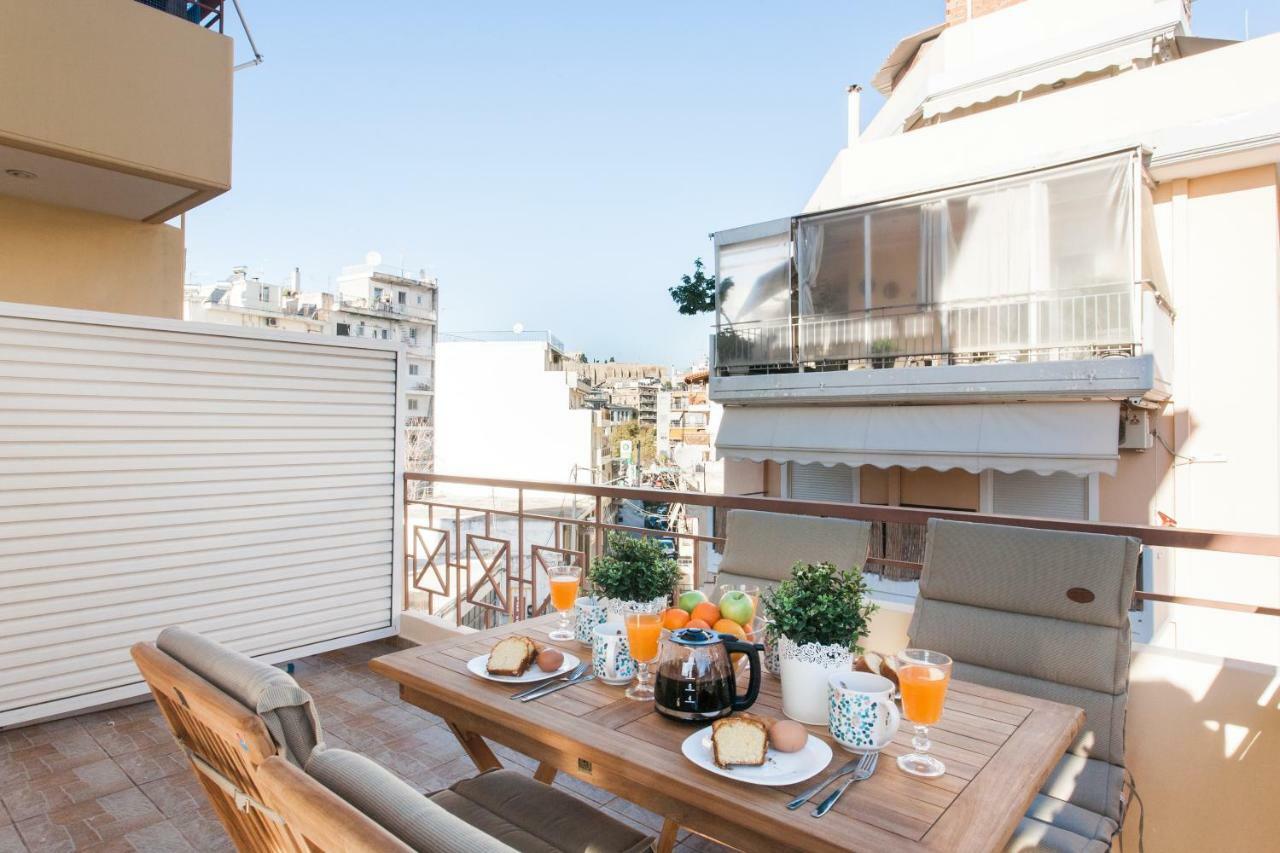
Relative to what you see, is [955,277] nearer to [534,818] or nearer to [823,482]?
[823,482]

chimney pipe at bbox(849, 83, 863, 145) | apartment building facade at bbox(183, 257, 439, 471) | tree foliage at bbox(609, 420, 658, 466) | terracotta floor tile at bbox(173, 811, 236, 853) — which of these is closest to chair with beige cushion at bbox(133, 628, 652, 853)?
terracotta floor tile at bbox(173, 811, 236, 853)

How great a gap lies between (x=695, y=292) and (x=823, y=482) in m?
4.24

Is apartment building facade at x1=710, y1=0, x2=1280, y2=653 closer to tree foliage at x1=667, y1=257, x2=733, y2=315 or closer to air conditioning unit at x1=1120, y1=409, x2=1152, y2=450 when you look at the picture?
air conditioning unit at x1=1120, y1=409, x2=1152, y2=450

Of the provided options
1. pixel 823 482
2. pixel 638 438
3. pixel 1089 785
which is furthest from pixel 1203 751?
pixel 638 438

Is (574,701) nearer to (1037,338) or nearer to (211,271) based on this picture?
(1037,338)

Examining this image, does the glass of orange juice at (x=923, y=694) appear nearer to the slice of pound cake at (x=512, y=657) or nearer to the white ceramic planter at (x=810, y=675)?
the white ceramic planter at (x=810, y=675)

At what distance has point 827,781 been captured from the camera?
1.16m

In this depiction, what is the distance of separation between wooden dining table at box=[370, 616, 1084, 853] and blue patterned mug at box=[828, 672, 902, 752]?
3cm

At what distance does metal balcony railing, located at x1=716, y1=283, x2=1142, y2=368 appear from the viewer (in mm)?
6879

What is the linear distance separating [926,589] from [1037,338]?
6309mm

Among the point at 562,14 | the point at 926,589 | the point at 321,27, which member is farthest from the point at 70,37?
the point at 562,14

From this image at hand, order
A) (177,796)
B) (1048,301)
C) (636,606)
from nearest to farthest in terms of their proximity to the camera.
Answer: (636,606) → (177,796) → (1048,301)

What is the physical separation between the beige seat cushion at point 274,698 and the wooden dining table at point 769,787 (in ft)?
1.70

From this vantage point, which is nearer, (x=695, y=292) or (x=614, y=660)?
(x=614, y=660)
